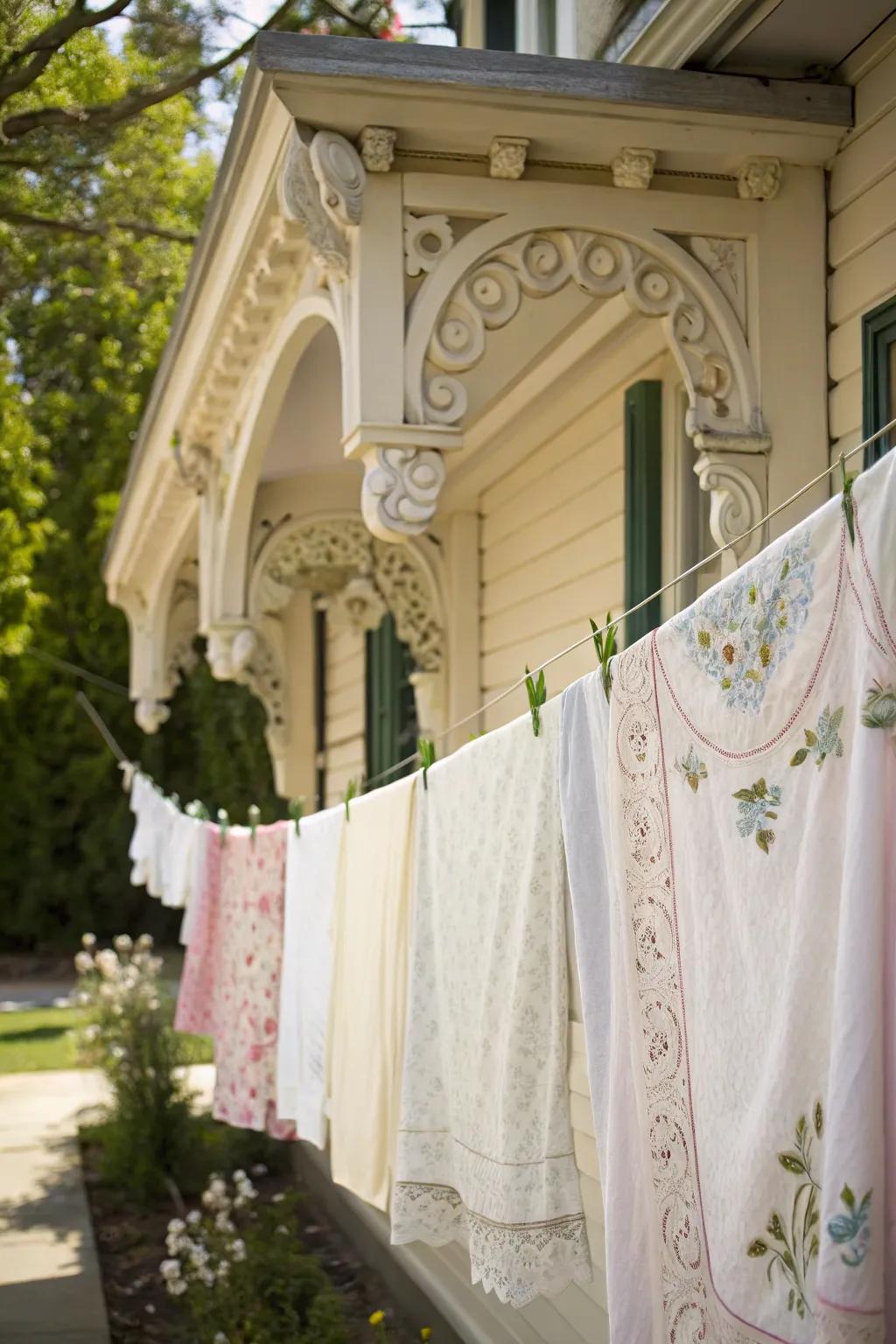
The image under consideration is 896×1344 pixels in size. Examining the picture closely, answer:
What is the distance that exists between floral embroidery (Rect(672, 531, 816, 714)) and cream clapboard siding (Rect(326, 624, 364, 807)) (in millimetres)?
7414

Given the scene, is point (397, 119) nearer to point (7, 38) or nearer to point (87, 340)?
point (7, 38)

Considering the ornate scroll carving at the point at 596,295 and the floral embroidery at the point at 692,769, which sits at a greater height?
the ornate scroll carving at the point at 596,295

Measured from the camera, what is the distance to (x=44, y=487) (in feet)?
79.6

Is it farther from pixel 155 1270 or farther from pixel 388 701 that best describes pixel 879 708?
pixel 388 701

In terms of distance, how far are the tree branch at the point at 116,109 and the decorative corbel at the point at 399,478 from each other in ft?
10.4

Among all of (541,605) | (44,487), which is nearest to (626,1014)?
(541,605)

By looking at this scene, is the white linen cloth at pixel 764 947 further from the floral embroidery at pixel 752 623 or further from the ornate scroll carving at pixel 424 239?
the ornate scroll carving at pixel 424 239

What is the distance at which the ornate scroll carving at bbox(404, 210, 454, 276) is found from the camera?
4.02 m

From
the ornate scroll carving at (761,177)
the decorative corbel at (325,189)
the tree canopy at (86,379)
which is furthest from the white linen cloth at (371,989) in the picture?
the tree canopy at (86,379)

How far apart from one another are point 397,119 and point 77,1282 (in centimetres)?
558

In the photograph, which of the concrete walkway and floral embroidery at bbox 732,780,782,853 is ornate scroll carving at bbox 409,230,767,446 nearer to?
floral embroidery at bbox 732,780,782,853

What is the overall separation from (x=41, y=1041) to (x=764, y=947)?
15242 mm

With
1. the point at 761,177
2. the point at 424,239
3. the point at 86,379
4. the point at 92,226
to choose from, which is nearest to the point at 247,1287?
the point at 424,239

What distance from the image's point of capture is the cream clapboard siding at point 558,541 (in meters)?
5.77
